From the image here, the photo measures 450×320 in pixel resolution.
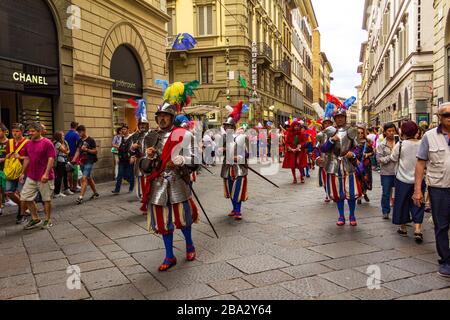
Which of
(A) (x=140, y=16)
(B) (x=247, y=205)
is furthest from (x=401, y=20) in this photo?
(B) (x=247, y=205)

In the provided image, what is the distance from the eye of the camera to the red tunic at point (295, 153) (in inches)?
458

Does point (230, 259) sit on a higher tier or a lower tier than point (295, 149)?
lower

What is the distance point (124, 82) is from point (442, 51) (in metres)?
10.7

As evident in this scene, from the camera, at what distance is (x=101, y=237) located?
5.67m

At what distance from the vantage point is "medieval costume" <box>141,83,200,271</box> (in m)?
4.34

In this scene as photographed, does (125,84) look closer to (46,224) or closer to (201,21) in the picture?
(46,224)

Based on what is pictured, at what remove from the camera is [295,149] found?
37.8ft

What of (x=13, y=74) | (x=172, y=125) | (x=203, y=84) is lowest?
(x=172, y=125)

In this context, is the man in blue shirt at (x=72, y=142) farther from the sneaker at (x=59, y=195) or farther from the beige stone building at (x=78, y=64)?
the beige stone building at (x=78, y=64)

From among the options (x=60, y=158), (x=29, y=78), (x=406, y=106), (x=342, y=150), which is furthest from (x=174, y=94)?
(x=406, y=106)

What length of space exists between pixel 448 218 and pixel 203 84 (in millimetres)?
23567

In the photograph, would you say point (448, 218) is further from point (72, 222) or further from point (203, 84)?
point (203, 84)

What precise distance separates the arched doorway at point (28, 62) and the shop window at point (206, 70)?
16671 mm

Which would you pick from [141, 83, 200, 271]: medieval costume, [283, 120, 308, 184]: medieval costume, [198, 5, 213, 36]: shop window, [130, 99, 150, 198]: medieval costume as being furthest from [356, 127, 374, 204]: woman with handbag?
[198, 5, 213, 36]: shop window
